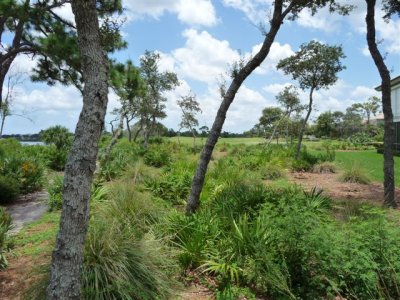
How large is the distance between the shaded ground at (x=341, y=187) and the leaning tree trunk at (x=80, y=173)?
761cm

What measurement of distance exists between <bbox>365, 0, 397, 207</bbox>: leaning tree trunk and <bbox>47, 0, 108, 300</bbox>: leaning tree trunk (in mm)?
7226

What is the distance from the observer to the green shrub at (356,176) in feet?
38.6

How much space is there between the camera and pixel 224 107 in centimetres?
680

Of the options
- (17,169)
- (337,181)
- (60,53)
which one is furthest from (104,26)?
(337,181)

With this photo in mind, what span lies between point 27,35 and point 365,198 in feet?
36.0

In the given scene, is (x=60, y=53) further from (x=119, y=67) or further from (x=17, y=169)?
(x=17, y=169)

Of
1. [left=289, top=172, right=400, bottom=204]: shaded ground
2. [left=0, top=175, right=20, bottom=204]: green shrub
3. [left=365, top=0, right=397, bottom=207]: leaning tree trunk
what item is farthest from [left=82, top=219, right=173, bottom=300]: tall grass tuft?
[left=0, top=175, right=20, bottom=204]: green shrub

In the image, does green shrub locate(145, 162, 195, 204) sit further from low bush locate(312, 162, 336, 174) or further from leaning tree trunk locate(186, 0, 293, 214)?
low bush locate(312, 162, 336, 174)

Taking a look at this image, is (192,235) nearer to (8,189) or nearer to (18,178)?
(8,189)

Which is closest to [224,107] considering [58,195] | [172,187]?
[172,187]

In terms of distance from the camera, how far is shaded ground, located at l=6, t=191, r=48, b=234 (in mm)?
8125

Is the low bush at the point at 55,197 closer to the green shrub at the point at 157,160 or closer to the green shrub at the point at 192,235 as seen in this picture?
the green shrub at the point at 192,235

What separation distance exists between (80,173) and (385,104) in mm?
7566

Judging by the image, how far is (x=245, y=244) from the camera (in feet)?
15.9
